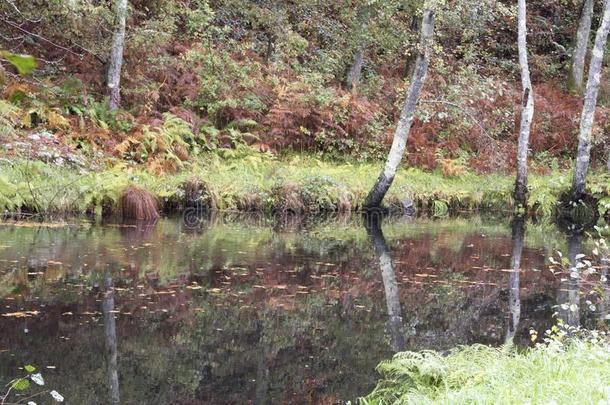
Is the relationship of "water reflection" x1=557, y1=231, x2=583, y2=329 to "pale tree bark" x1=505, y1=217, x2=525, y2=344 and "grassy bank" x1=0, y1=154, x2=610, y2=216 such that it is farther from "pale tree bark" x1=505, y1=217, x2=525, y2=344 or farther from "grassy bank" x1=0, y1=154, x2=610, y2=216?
"grassy bank" x1=0, y1=154, x2=610, y2=216

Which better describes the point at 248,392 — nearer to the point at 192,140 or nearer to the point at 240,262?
the point at 240,262

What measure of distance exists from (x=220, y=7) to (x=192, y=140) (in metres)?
5.83

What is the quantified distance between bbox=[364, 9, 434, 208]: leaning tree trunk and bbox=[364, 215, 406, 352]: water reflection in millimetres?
819

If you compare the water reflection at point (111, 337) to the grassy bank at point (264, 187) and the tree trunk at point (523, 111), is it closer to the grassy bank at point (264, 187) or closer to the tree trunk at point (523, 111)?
the grassy bank at point (264, 187)

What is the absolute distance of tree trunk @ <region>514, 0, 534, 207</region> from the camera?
1755cm

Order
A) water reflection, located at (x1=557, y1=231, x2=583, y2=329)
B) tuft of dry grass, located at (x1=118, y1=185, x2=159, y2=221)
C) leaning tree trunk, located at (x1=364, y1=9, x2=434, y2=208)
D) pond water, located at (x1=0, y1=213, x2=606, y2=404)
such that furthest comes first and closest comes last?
leaning tree trunk, located at (x1=364, y1=9, x2=434, y2=208)
tuft of dry grass, located at (x1=118, y1=185, x2=159, y2=221)
water reflection, located at (x1=557, y1=231, x2=583, y2=329)
pond water, located at (x1=0, y1=213, x2=606, y2=404)

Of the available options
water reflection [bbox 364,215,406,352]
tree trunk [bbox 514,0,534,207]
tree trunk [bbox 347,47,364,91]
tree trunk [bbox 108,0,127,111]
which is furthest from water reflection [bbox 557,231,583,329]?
tree trunk [bbox 108,0,127,111]

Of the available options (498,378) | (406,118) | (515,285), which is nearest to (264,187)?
(406,118)

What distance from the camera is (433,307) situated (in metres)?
8.57

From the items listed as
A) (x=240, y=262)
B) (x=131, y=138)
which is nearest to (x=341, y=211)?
(x=131, y=138)

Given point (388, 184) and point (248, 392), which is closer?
point (248, 392)

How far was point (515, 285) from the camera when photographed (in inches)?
394

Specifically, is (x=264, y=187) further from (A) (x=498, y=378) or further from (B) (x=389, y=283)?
(A) (x=498, y=378)

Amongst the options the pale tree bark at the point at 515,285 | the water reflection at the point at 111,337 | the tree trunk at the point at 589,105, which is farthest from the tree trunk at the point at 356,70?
the water reflection at the point at 111,337
